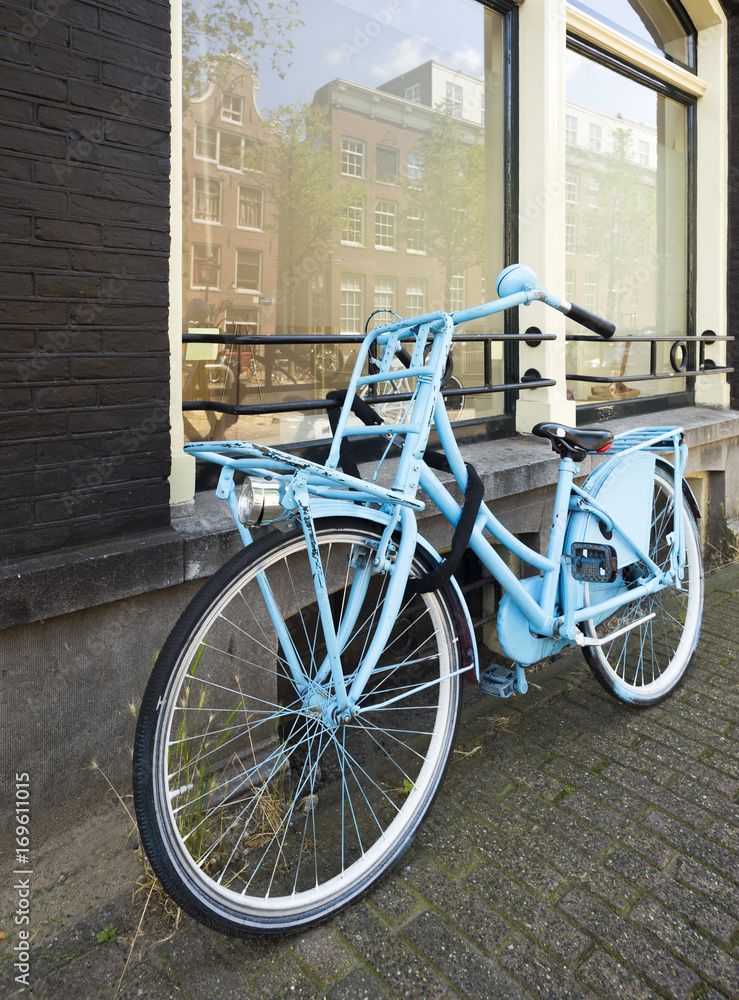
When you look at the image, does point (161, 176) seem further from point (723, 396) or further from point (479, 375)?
point (723, 396)

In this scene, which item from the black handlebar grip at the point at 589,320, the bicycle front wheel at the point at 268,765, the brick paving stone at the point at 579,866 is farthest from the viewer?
the black handlebar grip at the point at 589,320

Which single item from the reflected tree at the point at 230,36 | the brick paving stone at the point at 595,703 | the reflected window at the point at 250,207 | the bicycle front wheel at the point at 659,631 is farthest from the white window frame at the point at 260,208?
the brick paving stone at the point at 595,703

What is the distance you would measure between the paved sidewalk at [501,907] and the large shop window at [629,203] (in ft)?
9.37

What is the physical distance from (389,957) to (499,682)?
38.6 inches

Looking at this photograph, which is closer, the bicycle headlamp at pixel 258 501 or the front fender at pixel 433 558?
the bicycle headlamp at pixel 258 501

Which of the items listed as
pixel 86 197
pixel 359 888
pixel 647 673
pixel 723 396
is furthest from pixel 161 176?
pixel 723 396

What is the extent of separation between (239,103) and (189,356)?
4.04 ft

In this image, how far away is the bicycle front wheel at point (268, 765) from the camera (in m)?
1.66

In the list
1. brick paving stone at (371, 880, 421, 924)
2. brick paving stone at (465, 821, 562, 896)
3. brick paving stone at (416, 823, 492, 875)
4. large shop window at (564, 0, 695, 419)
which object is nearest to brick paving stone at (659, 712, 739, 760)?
brick paving stone at (465, 821, 562, 896)

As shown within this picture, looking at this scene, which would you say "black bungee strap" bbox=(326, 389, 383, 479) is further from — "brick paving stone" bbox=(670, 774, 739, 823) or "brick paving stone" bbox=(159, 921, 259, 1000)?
"brick paving stone" bbox=(670, 774, 739, 823)

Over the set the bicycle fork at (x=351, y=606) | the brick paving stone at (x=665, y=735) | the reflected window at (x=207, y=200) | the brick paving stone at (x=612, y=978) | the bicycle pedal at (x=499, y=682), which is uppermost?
the reflected window at (x=207, y=200)

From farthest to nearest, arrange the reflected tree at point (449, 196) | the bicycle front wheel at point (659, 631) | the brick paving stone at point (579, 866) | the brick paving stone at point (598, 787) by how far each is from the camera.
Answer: the reflected tree at point (449, 196) → the bicycle front wheel at point (659, 631) → the brick paving stone at point (598, 787) → the brick paving stone at point (579, 866)

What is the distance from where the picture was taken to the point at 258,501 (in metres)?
1.67

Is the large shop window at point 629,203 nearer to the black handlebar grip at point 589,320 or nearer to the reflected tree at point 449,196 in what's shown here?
the reflected tree at point 449,196
